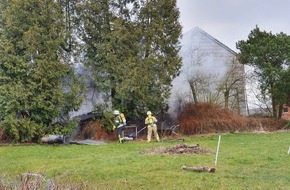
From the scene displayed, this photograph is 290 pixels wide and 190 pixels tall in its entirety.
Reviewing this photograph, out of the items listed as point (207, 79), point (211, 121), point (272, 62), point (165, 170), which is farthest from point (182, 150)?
point (272, 62)

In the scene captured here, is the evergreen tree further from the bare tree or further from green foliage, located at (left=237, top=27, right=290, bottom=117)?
green foliage, located at (left=237, top=27, right=290, bottom=117)

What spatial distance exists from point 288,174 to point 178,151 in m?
4.18

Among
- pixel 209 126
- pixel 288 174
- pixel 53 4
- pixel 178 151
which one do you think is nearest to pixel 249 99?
pixel 209 126

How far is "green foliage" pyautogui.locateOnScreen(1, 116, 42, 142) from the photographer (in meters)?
18.9

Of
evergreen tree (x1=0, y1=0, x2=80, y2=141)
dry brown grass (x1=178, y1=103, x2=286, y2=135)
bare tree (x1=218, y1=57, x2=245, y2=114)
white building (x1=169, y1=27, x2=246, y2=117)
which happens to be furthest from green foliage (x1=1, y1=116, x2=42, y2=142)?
bare tree (x1=218, y1=57, x2=245, y2=114)

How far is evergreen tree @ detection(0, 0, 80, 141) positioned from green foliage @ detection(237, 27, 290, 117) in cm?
Answer: 1296

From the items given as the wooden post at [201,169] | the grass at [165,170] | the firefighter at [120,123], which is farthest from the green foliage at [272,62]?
the wooden post at [201,169]

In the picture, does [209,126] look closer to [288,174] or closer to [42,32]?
[42,32]

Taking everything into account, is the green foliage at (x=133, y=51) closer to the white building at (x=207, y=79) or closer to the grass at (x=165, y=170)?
the white building at (x=207, y=79)

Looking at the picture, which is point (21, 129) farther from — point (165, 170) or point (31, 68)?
point (165, 170)

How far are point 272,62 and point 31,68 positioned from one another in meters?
15.9

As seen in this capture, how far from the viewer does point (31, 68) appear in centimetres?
2005

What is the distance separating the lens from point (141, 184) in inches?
320

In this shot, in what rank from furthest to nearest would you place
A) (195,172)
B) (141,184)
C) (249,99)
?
(249,99) → (195,172) → (141,184)
